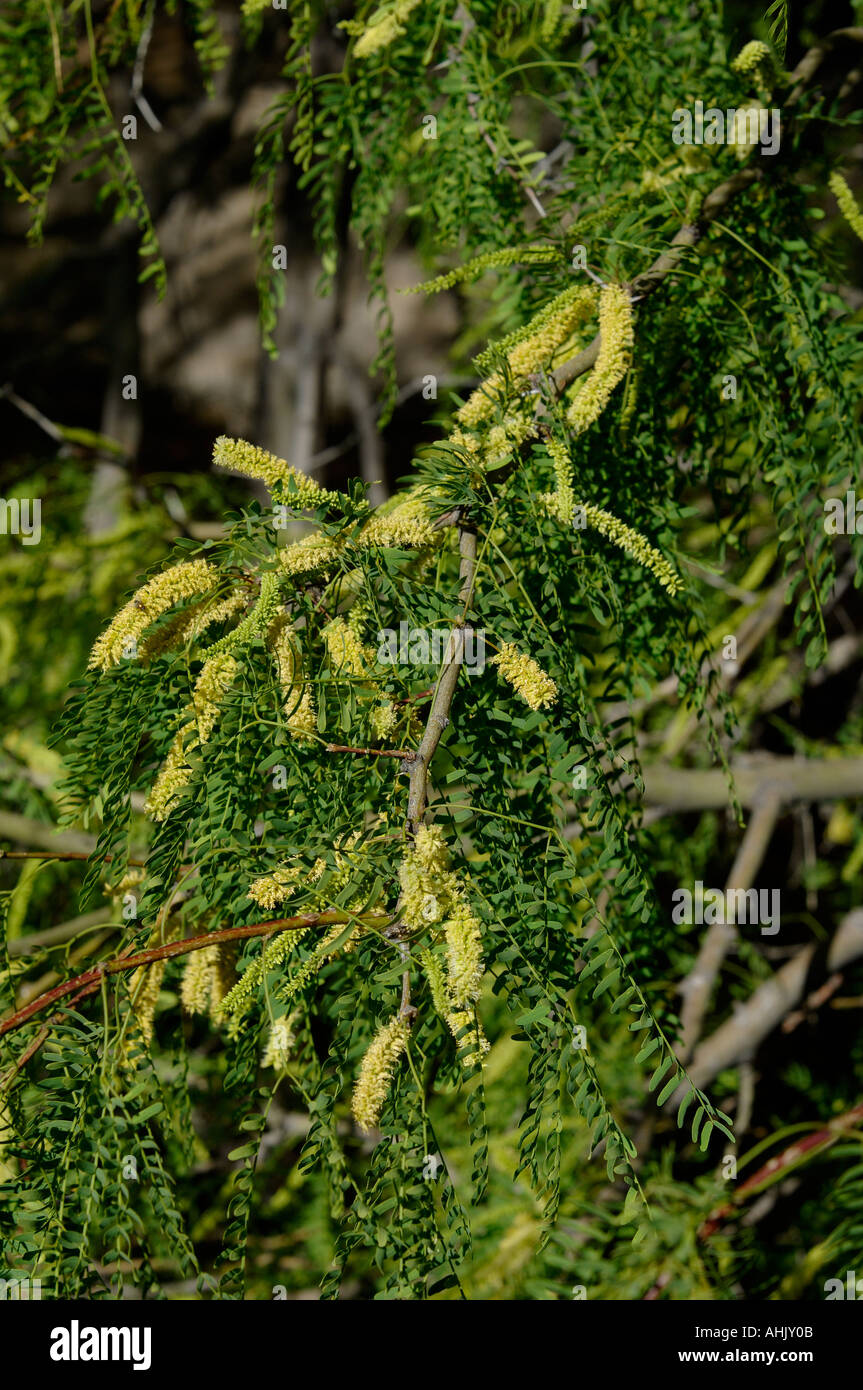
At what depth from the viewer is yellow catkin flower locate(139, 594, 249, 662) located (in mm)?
797

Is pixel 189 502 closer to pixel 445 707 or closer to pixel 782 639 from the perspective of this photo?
pixel 782 639

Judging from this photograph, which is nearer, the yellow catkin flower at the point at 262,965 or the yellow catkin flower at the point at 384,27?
the yellow catkin flower at the point at 262,965

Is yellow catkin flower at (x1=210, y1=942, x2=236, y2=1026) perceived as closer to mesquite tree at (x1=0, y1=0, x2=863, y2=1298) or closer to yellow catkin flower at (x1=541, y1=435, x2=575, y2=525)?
mesquite tree at (x1=0, y1=0, x2=863, y2=1298)

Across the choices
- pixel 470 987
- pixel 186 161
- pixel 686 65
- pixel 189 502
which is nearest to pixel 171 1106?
pixel 470 987

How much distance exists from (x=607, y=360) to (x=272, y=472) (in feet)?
0.88

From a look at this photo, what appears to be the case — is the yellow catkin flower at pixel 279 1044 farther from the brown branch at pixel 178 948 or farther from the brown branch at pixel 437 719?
the brown branch at pixel 437 719

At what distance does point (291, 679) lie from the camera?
770 mm

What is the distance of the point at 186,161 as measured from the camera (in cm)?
471

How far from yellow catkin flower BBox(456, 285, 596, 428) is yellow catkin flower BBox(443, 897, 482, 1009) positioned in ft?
1.22

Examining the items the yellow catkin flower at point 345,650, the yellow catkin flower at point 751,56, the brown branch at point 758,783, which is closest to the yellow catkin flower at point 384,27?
the yellow catkin flower at point 751,56

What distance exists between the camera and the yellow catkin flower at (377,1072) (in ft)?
2.18

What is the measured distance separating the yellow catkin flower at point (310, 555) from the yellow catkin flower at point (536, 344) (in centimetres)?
15

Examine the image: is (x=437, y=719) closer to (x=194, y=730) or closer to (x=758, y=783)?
(x=194, y=730)

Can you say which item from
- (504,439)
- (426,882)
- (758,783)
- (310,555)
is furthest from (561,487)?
(758,783)
